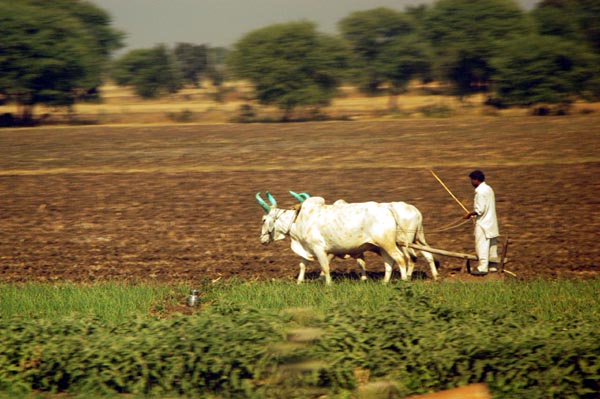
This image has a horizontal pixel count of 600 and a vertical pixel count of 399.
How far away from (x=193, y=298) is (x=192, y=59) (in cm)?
6143

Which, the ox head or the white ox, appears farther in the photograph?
the ox head

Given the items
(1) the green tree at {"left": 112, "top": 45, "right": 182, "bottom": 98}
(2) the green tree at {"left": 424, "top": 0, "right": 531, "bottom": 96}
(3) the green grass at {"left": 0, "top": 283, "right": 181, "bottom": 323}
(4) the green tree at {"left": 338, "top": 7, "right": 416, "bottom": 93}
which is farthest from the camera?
(1) the green tree at {"left": 112, "top": 45, "right": 182, "bottom": 98}

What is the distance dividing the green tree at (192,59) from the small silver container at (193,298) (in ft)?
191

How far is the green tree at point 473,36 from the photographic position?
43250 millimetres

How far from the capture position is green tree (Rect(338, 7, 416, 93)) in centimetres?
4928

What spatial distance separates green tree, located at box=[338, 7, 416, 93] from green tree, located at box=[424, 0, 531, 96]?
418 cm

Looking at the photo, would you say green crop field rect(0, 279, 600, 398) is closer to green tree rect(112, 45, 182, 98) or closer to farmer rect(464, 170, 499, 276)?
farmer rect(464, 170, 499, 276)

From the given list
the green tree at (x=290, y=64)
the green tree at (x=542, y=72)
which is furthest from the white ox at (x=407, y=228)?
the green tree at (x=290, y=64)

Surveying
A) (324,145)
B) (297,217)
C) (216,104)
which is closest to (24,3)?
(216,104)

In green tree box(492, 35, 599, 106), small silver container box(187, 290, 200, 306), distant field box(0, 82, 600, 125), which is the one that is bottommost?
small silver container box(187, 290, 200, 306)

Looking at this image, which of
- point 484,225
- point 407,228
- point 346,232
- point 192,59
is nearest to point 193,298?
point 346,232

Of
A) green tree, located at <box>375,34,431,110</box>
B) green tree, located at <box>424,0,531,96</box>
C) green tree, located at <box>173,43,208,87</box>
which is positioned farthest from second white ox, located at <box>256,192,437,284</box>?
green tree, located at <box>173,43,208,87</box>

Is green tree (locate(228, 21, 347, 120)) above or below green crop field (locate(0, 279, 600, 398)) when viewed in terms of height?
above

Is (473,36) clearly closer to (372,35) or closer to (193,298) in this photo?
(372,35)
